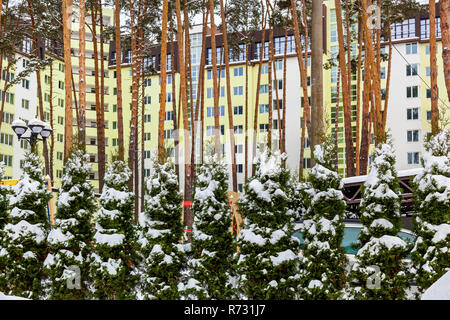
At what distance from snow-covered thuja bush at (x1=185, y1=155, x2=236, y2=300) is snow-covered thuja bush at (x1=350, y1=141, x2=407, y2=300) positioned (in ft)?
7.20

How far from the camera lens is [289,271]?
889 centimetres

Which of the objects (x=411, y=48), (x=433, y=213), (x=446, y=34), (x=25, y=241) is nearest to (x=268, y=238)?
(x=433, y=213)

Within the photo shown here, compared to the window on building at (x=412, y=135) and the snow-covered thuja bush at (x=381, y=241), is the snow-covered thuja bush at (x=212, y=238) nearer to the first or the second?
the snow-covered thuja bush at (x=381, y=241)

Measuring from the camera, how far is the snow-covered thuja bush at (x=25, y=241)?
976cm

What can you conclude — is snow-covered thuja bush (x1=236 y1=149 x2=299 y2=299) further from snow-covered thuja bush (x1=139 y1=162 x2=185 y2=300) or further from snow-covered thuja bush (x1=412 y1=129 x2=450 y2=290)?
snow-covered thuja bush (x1=412 y1=129 x2=450 y2=290)

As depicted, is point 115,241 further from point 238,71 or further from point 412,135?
point 238,71

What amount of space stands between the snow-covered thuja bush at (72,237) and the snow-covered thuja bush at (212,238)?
2.08m

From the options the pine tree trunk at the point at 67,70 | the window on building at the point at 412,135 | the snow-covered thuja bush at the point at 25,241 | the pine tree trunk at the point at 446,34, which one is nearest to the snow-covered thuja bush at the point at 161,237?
the snow-covered thuja bush at the point at 25,241

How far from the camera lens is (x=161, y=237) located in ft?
30.5

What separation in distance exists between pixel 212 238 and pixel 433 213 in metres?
3.68

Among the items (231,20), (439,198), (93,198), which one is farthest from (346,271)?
(231,20)

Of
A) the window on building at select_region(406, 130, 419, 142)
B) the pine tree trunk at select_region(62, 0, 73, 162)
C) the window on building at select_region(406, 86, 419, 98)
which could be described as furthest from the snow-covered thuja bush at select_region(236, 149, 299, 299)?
the window on building at select_region(406, 86, 419, 98)

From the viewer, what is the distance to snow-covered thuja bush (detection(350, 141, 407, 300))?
27.3 ft

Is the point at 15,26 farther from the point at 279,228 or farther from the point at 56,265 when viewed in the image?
the point at 279,228
